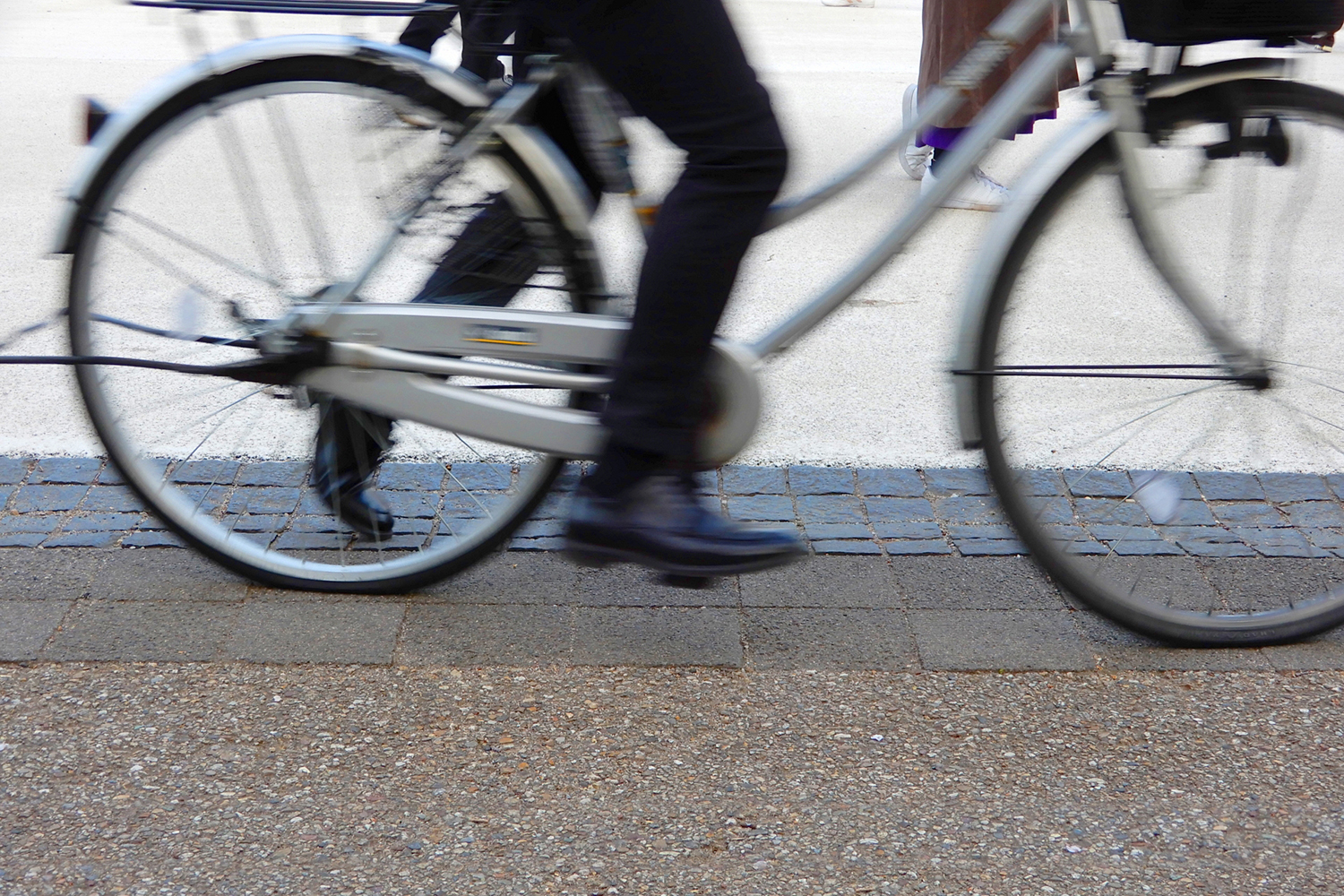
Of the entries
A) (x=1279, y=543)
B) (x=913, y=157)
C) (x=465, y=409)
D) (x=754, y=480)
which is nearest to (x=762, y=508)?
(x=754, y=480)

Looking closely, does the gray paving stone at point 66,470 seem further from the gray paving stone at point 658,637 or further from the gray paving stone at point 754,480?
the gray paving stone at point 754,480

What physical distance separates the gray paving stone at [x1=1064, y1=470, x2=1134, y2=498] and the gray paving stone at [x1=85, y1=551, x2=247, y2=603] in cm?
191

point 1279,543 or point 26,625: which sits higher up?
point 26,625

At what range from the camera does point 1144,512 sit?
10.4 ft

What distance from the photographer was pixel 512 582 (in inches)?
114

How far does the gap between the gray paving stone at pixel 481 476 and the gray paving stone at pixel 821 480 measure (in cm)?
70

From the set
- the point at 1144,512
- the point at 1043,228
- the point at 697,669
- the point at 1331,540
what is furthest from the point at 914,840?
the point at 1331,540

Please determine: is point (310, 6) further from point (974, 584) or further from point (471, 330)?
point (974, 584)

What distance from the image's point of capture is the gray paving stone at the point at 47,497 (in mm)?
3197

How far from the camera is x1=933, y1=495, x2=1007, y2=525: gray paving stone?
126 inches

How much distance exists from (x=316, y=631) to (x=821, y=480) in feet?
4.29

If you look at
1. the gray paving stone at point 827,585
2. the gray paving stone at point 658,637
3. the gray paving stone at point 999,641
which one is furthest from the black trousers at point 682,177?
the gray paving stone at point 999,641

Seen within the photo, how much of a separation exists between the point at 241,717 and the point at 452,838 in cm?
53

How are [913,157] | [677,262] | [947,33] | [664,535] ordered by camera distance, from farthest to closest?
[913,157], [947,33], [664,535], [677,262]
